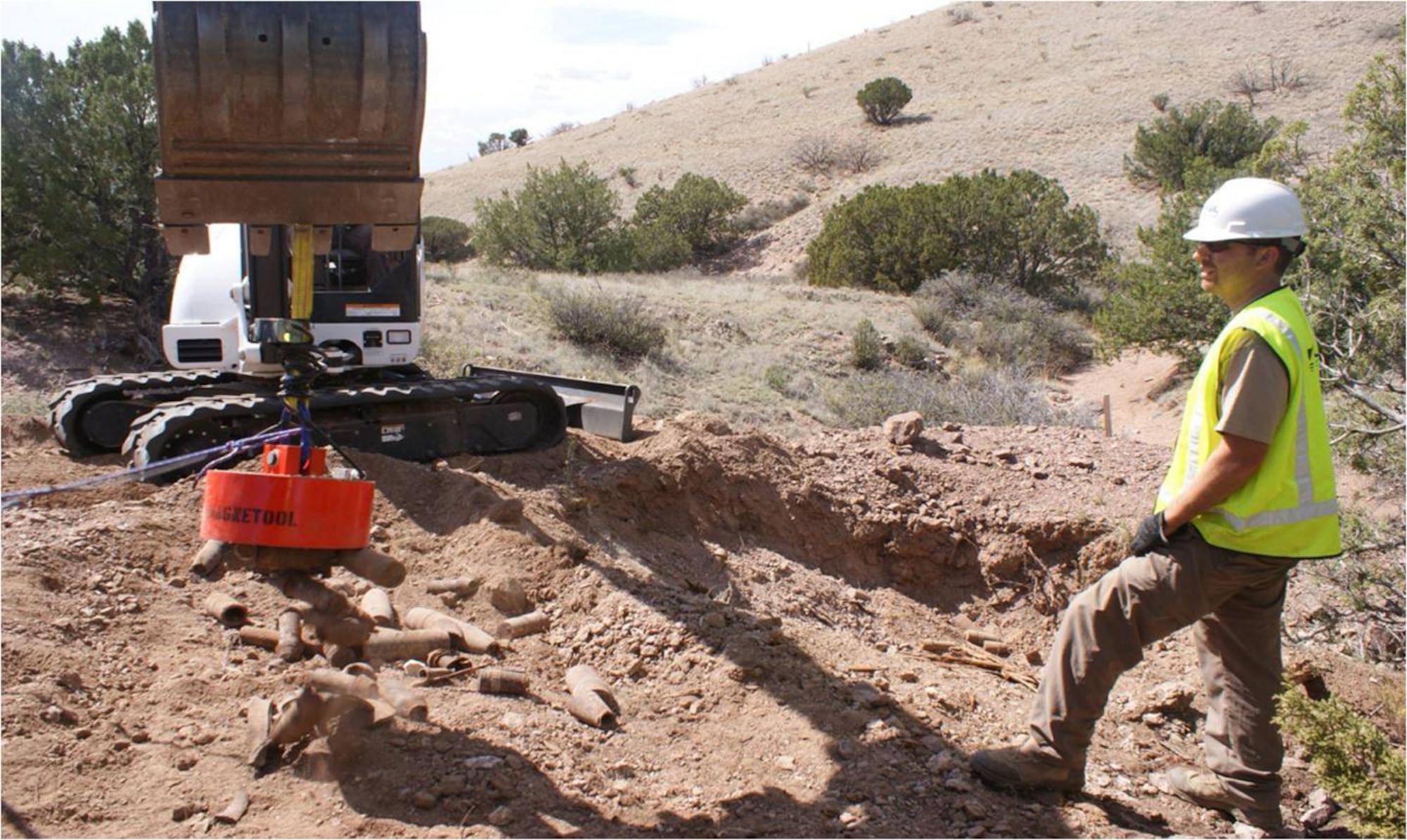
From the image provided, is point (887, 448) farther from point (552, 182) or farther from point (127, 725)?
point (552, 182)

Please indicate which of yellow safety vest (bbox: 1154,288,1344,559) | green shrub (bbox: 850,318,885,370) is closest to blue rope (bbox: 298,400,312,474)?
yellow safety vest (bbox: 1154,288,1344,559)

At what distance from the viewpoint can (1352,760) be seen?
381 centimetres

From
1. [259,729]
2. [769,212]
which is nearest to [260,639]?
[259,729]

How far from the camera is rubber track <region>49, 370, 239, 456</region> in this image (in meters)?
8.54

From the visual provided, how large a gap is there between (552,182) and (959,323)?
1187 cm

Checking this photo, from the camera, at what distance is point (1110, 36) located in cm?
5419

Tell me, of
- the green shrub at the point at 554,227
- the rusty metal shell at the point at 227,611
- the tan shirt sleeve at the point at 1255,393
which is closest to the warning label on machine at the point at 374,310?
the rusty metal shell at the point at 227,611

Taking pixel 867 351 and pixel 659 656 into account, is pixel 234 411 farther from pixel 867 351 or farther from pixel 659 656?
pixel 867 351

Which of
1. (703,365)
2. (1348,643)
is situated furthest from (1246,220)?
(703,365)

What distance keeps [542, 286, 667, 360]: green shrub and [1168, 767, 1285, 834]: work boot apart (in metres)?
13.5

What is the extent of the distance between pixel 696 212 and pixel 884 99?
48.0 ft

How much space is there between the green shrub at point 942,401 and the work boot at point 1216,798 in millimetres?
A: 8078

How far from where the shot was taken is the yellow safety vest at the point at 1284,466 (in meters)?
3.87

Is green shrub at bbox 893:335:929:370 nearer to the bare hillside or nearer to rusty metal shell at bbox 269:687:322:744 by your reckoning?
the bare hillside
